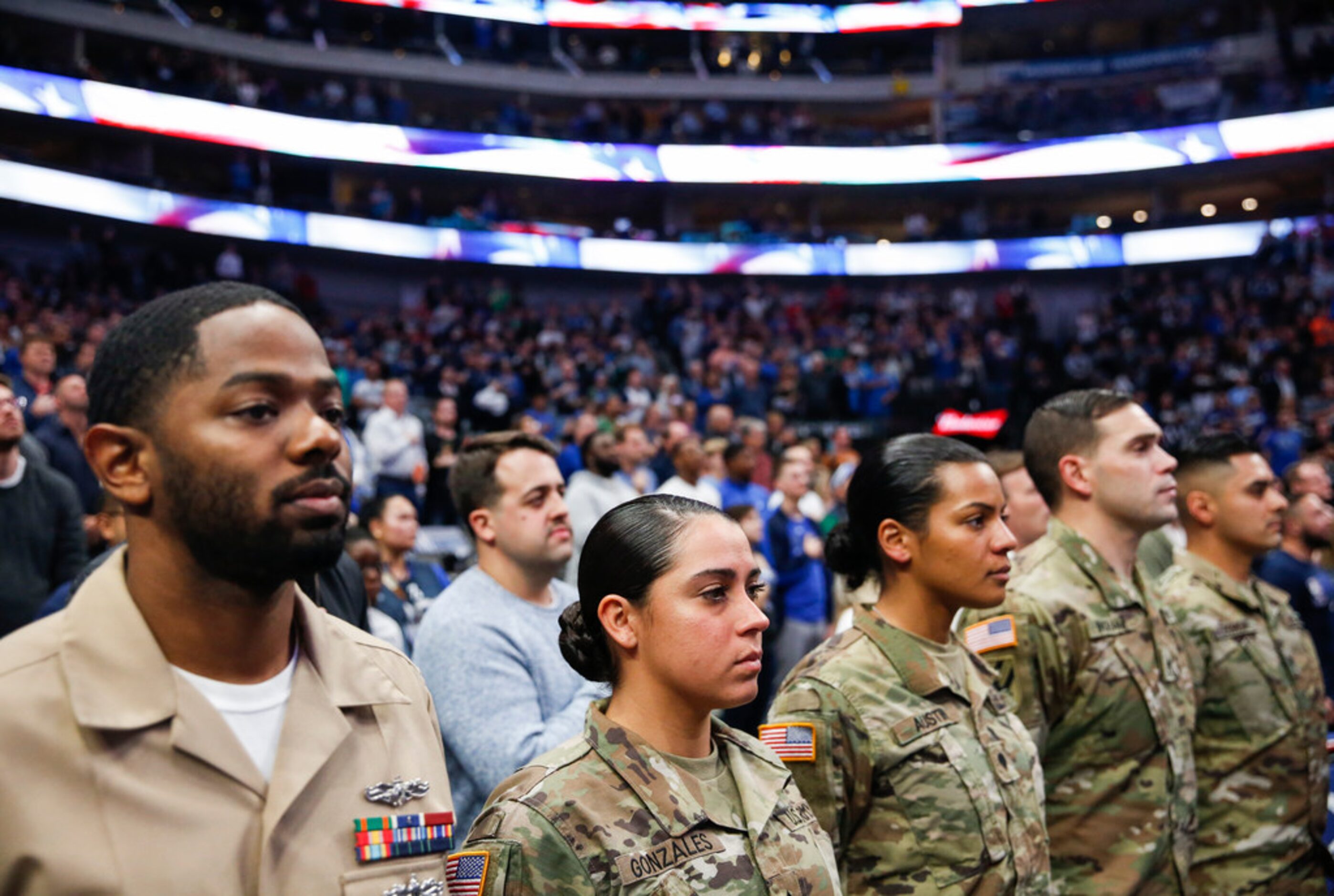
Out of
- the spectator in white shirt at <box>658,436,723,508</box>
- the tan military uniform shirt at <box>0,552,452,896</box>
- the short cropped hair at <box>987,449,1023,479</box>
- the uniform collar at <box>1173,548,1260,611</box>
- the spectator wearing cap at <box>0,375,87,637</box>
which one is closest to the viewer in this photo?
the tan military uniform shirt at <box>0,552,452,896</box>

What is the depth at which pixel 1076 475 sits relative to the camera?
3287 mm

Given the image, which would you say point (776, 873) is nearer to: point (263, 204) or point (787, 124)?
point (263, 204)

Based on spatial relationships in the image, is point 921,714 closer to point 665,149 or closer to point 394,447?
point 394,447

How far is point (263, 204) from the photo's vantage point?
20922 mm

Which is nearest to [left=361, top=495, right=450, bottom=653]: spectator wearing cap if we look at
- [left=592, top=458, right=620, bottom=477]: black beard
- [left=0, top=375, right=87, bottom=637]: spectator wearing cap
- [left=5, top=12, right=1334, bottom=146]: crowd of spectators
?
[left=592, top=458, right=620, bottom=477]: black beard

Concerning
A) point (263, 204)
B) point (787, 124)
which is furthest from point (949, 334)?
point (263, 204)

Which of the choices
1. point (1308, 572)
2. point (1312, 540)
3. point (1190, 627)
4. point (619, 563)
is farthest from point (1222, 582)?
point (619, 563)

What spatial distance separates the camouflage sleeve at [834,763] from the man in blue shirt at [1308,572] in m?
3.47

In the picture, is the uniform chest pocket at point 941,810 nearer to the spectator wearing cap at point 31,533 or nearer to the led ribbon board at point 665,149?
the spectator wearing cap at point 31,533

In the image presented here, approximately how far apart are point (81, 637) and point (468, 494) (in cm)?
190

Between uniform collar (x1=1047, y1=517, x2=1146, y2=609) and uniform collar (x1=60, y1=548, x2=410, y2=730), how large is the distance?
91.1 inches

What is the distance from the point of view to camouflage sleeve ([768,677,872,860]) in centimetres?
229

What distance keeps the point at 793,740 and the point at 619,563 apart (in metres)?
0.63

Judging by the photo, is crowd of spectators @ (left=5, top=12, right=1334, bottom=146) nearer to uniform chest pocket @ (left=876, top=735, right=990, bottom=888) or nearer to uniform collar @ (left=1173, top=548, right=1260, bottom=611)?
uniform collar @ (left=1173, top=548, right=1260, bottom=611)
